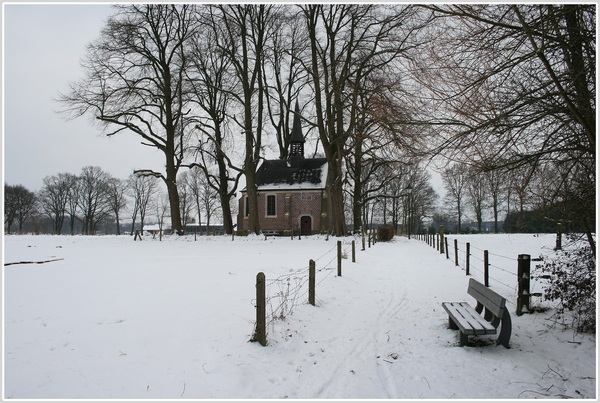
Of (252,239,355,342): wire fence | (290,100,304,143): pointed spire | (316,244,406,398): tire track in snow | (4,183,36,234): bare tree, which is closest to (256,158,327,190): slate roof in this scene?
(290,100,304,143): pointed spire

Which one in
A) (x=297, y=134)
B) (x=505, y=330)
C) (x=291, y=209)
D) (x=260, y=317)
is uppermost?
(x=297, y=134)

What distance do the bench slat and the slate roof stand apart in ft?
105

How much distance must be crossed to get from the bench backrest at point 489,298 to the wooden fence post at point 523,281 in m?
0.81

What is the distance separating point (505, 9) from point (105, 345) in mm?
6187

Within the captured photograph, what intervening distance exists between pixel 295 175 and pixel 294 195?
2533mm

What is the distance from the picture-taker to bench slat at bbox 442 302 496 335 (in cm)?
459

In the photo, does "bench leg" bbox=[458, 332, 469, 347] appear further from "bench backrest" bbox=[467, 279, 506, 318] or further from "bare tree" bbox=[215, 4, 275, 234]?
"bare tree" bbox=[215, 4, 275, 234]

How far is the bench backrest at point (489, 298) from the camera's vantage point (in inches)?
181

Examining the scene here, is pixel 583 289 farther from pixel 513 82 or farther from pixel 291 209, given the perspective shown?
pixel 291 209

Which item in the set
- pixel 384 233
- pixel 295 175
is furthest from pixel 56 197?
pixel 384 233

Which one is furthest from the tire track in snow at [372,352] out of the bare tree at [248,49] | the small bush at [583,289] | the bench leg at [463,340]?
the bare tree at [248,49]

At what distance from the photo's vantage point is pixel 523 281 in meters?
6.05

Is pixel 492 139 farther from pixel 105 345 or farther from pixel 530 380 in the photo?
pixel 105 345

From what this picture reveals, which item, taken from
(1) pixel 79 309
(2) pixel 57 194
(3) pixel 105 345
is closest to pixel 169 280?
(1) pixel 79 309
